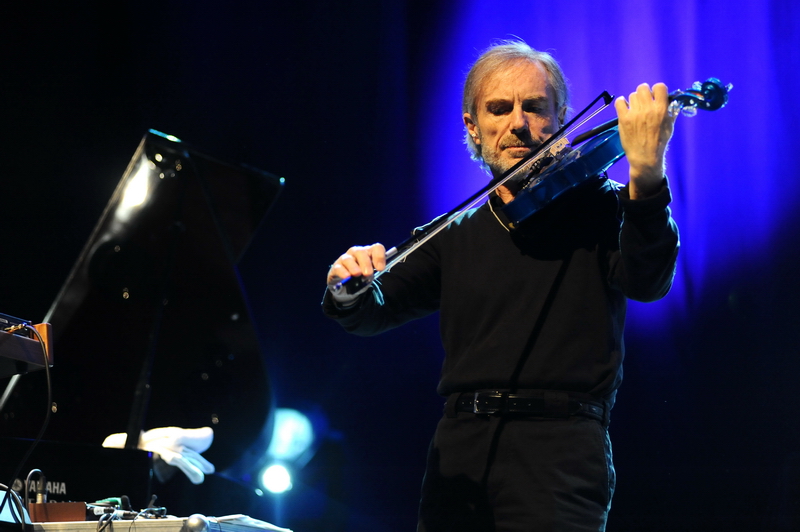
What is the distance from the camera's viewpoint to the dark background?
10.2 ft

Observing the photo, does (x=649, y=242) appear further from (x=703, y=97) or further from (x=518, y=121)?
(x=518, y=121)

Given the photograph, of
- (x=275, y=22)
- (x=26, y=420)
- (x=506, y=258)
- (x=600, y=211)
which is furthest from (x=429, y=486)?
(x=275, y=22)

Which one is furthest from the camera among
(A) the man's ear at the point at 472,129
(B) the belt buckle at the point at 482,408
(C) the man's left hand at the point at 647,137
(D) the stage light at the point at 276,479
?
(D) the stage light at the point at 276,479

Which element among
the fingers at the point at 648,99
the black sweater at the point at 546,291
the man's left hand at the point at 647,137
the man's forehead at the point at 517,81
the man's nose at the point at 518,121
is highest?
the man's forehead at the point at 517,81

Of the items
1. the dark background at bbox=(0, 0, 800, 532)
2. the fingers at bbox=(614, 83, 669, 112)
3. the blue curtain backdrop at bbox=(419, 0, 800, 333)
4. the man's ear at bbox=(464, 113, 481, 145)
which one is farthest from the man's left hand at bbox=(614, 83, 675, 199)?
the dark background at bbox=(0, 0, 800, 532)

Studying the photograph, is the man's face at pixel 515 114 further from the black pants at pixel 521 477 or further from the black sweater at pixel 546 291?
the black pants at pixel 521 477

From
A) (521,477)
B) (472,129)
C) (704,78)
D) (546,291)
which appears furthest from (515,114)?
(704,78)

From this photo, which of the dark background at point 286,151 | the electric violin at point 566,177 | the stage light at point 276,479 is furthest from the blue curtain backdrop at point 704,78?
the stage light at point 276,479

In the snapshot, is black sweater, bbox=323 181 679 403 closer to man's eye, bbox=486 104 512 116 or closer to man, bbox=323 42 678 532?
man, bbox=323 42 678 532

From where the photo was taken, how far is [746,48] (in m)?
2.46

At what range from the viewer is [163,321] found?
2.90 meters

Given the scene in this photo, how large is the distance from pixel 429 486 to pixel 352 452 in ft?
5.88

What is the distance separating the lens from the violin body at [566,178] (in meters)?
1.52

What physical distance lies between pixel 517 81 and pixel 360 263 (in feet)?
2.27
